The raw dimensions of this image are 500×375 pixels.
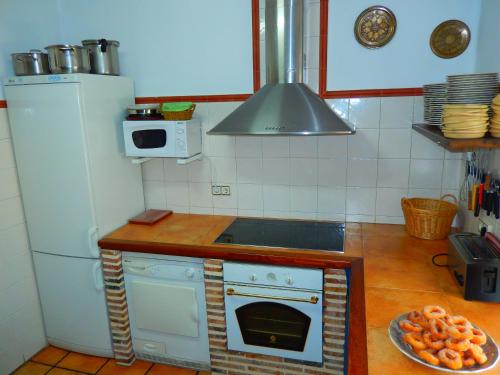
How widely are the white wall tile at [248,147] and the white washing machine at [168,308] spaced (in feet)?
2.72

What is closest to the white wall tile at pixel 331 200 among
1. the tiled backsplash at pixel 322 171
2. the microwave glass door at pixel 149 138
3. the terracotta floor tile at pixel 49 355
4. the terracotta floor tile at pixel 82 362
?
the tiled backsplash at pixel 322 171

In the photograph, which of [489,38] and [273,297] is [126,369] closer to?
[273,297]

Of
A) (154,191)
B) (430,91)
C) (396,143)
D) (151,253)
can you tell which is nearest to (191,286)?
(151,253)

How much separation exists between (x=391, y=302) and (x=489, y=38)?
146cm

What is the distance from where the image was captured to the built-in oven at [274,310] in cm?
202

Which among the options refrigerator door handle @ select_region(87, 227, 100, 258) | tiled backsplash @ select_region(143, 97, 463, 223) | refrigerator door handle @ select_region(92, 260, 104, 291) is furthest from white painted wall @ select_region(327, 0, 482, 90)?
refrigerator door handle @ select_region(92, 260, 104, 291)

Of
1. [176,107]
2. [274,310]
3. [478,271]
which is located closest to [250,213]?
[274,310]

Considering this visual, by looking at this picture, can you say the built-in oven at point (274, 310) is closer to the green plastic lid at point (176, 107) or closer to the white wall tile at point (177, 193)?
the white wall tile at point (177, 193)

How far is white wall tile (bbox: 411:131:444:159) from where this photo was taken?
90.5 inches

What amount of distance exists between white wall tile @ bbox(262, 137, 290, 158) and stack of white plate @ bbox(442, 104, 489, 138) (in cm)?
122

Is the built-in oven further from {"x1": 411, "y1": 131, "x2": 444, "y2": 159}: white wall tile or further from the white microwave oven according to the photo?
{"x1": 411, "y1": 131, "x2": 444, "y2": 159}: white wall tile

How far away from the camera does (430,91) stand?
75.5 inches

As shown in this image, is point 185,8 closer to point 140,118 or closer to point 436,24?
point 140,118

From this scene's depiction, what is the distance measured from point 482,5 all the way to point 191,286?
230 centimetres
